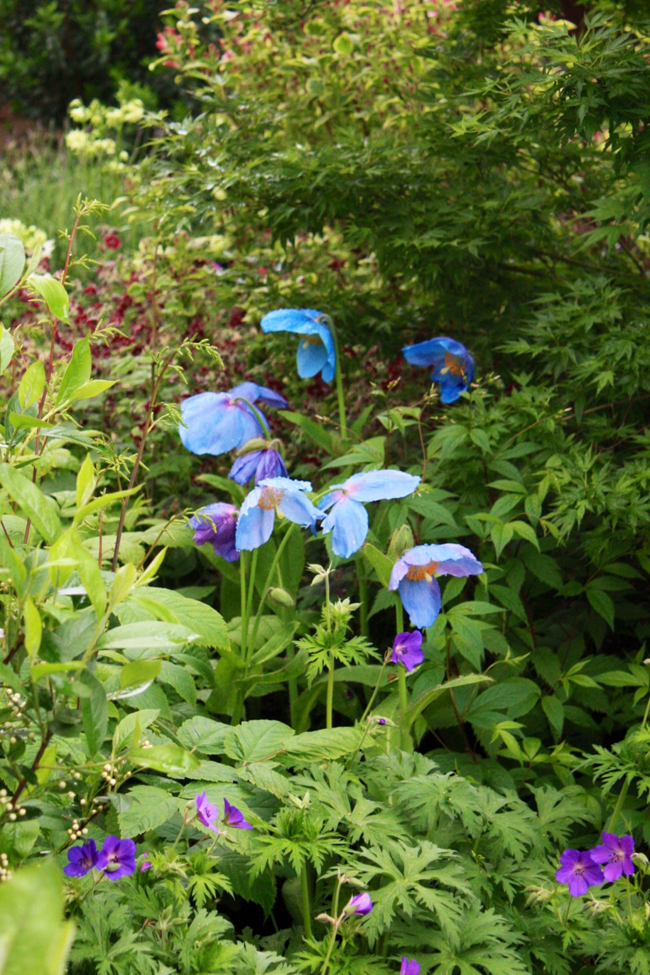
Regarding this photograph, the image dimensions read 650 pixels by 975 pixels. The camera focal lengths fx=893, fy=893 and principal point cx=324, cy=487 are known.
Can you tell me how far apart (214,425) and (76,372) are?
2.76ft

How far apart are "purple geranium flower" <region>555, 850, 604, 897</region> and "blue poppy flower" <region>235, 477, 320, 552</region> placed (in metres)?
0.64

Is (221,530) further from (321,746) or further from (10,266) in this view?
(10,266)

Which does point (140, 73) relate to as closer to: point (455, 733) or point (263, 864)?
point (455, 733)

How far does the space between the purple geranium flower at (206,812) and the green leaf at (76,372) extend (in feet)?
1.71

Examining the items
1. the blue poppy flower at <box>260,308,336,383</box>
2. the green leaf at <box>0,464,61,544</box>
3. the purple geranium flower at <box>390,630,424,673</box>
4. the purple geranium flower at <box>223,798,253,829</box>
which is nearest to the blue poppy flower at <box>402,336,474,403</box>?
the blue poppy flower at <box>260,308,336,383</box>

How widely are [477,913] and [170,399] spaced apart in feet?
5.47

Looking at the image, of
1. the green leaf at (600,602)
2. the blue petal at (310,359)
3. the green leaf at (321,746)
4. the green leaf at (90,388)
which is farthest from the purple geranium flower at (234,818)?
the blue petal at (310,359)

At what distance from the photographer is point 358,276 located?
2832mm

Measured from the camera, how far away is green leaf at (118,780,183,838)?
1094 mm

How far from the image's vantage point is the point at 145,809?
1.13 metres

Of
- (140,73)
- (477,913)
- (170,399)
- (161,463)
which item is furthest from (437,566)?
(140,73)

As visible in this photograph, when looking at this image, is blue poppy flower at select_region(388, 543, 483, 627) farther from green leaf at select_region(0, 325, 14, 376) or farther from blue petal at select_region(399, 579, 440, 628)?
green leaf at select_region(0, 325, 14, 376)

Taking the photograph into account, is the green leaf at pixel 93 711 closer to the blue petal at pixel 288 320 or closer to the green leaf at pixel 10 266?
the green leaf at pixel 10 266

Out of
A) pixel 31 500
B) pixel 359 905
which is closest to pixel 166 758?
pixel 31 500
